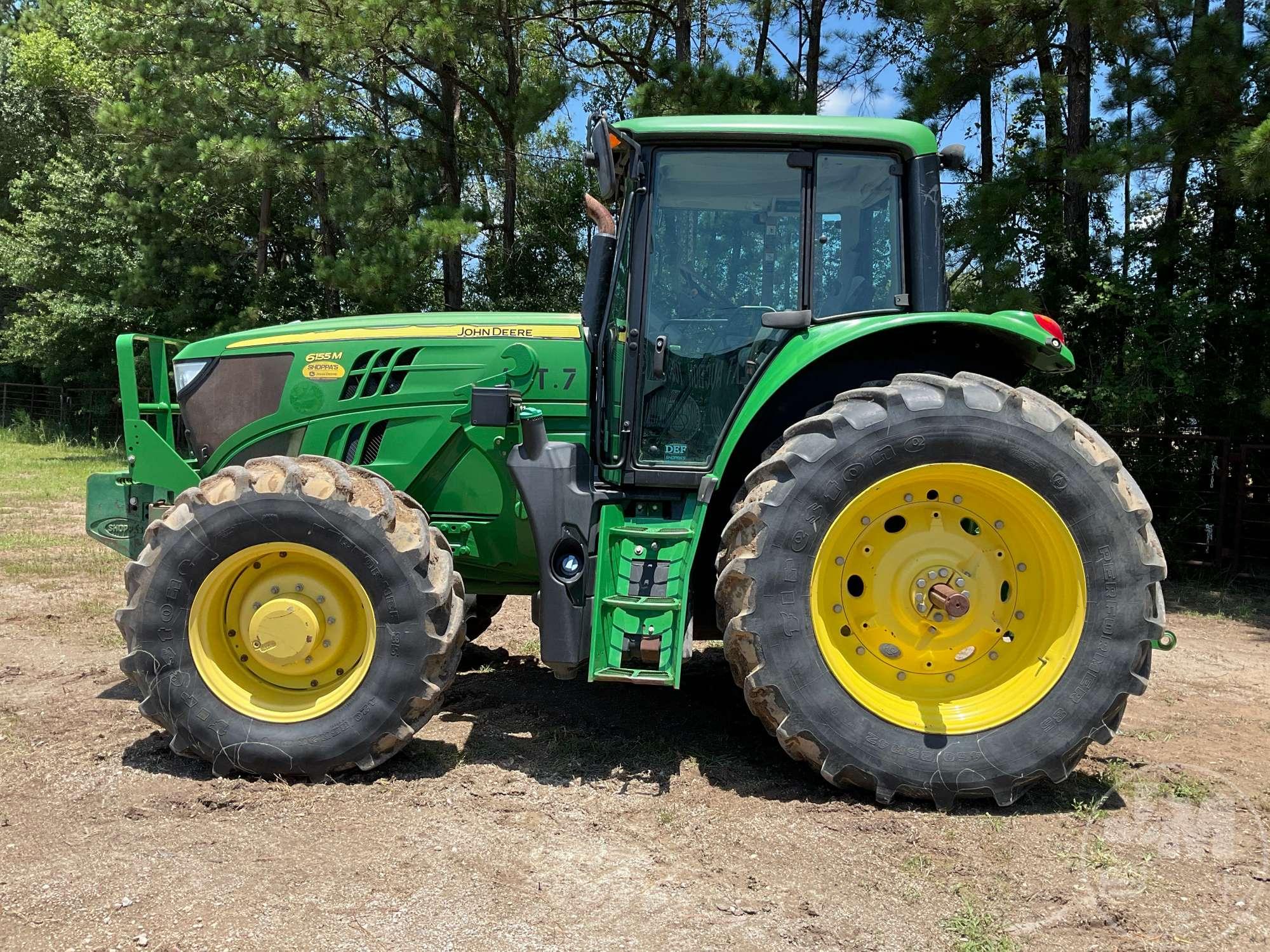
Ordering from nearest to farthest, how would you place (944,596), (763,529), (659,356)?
(763,529), (944,596), (659,356)

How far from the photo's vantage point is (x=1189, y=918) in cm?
294

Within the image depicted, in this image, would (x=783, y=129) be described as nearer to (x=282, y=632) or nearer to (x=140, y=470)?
(x=282, y=632)

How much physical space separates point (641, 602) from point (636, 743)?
2.93 ft

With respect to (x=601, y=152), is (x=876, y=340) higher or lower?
lower

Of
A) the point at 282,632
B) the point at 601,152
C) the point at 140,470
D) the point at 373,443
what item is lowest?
the point at 282,632

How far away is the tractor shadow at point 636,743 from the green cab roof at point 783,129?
2506 millimetres

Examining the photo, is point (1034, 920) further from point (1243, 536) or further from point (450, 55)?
point (450, 55)

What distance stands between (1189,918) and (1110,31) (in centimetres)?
811

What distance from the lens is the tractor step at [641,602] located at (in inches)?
148

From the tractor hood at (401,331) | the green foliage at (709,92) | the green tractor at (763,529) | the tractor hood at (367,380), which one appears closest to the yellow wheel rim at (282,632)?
the green tractor at (763,529)

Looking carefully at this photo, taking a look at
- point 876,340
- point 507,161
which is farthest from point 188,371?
point 507,161

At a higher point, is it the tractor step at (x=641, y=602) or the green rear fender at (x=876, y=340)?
the green rear fender at (x=876, y=340)

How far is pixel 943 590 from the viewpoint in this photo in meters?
3.80

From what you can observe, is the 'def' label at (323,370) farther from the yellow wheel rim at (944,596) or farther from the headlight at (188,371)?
the yellow wheel rim at (944,596)
